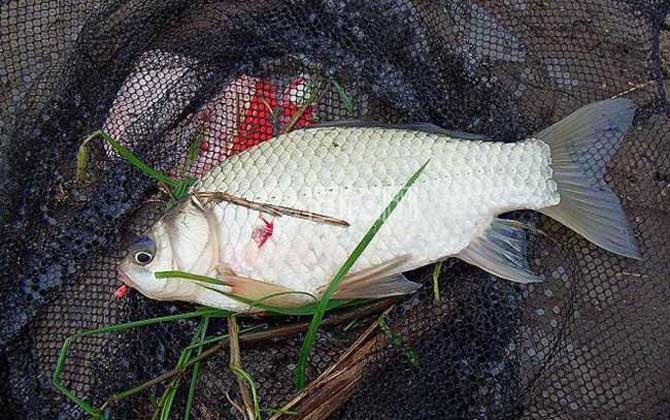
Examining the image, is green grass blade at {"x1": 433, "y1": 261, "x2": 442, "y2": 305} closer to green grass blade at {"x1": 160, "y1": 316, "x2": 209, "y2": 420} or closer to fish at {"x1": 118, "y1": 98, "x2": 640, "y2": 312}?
fish at {"x1": 118, "y1": 98, "x2": 640, "y2": 312}

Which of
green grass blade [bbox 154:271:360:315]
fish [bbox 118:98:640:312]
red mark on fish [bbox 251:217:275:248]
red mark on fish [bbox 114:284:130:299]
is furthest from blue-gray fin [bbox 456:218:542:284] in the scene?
red mark on fish [bbox 114:284:130:299]

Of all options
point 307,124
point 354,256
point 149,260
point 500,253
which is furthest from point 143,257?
point 500,253

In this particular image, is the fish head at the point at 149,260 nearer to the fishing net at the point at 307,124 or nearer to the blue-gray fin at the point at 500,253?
the fishing net at the point at 307,124

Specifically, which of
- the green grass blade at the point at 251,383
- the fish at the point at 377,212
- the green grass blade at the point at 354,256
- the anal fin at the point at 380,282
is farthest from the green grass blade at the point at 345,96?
the green grass blade at the point at 251,383

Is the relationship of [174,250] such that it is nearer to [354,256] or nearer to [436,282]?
[354,256]

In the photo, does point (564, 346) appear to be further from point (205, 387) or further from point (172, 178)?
point (172, 178)

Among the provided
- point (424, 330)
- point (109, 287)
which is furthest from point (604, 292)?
point (109, 287)
